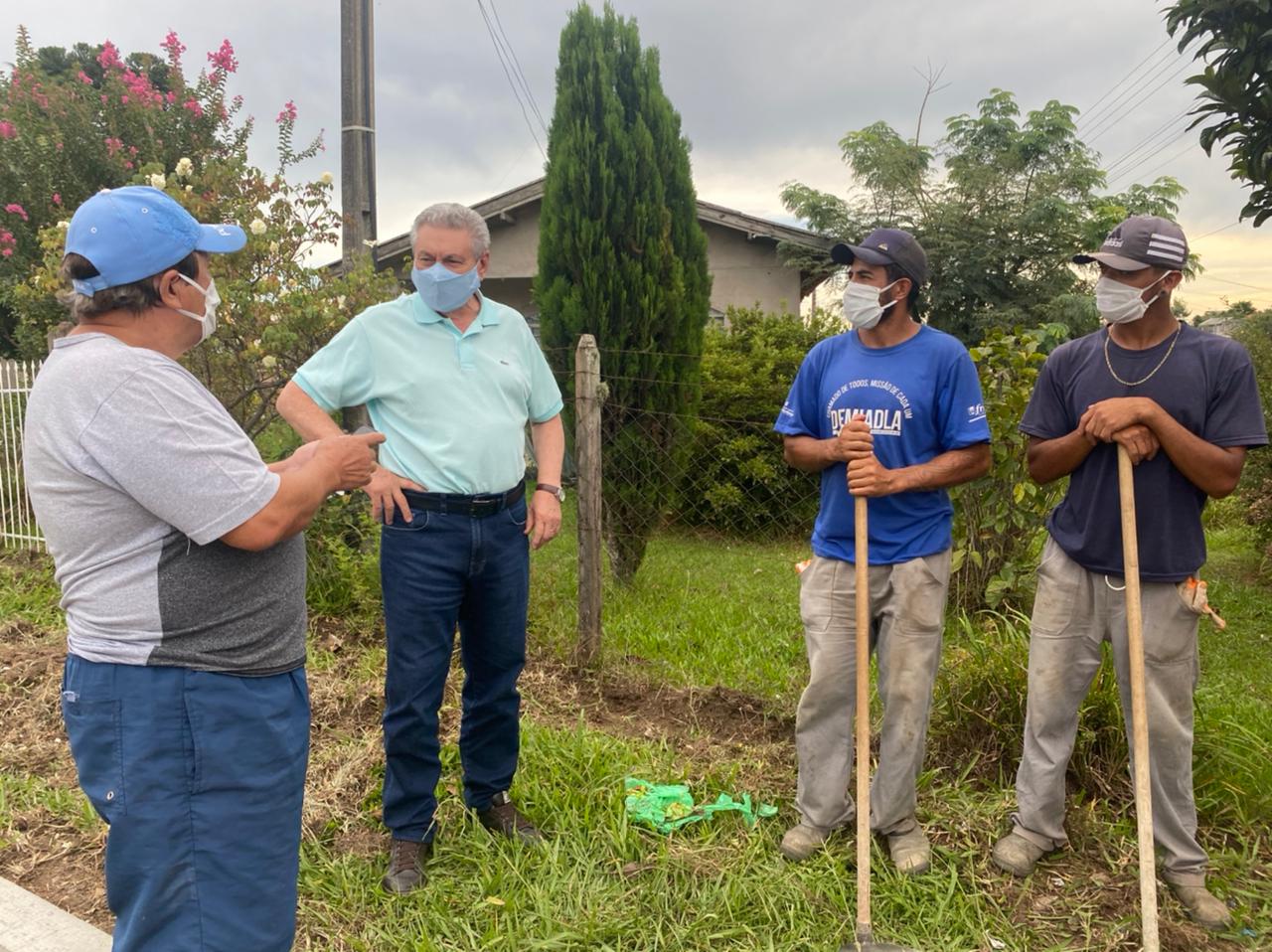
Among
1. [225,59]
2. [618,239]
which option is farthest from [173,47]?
[618,239]

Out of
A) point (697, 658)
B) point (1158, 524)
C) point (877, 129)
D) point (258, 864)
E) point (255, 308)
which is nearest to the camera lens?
point (258, 864)

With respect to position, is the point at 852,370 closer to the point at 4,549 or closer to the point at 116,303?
the point at 116,303

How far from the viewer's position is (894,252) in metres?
2.92

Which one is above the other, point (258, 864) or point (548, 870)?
point (258, 864)

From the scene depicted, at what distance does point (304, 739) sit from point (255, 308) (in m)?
4.42

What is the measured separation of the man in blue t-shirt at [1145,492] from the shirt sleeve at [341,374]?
2143 mm

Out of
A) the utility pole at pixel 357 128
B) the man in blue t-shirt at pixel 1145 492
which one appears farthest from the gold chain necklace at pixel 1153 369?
the utility pole at pixel 357 128

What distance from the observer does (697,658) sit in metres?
4.87

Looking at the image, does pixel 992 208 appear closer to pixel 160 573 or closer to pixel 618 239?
pixel 618 239

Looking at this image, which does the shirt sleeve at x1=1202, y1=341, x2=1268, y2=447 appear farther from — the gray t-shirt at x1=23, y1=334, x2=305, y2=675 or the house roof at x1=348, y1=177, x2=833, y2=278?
the house roof at x1=348, y1=177, x2=833, y2=278

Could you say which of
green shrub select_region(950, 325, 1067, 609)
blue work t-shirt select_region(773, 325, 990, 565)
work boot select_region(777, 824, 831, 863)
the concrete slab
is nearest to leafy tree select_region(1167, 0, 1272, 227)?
green shrub select_region(950, 325, 1067, 609)

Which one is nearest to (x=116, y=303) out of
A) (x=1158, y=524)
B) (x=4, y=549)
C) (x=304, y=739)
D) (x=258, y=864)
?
(x=304, y=739)

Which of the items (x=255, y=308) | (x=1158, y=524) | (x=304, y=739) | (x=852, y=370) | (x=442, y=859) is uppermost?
(x=255, y=308)

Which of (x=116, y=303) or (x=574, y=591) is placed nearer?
(x=116, y=303)
